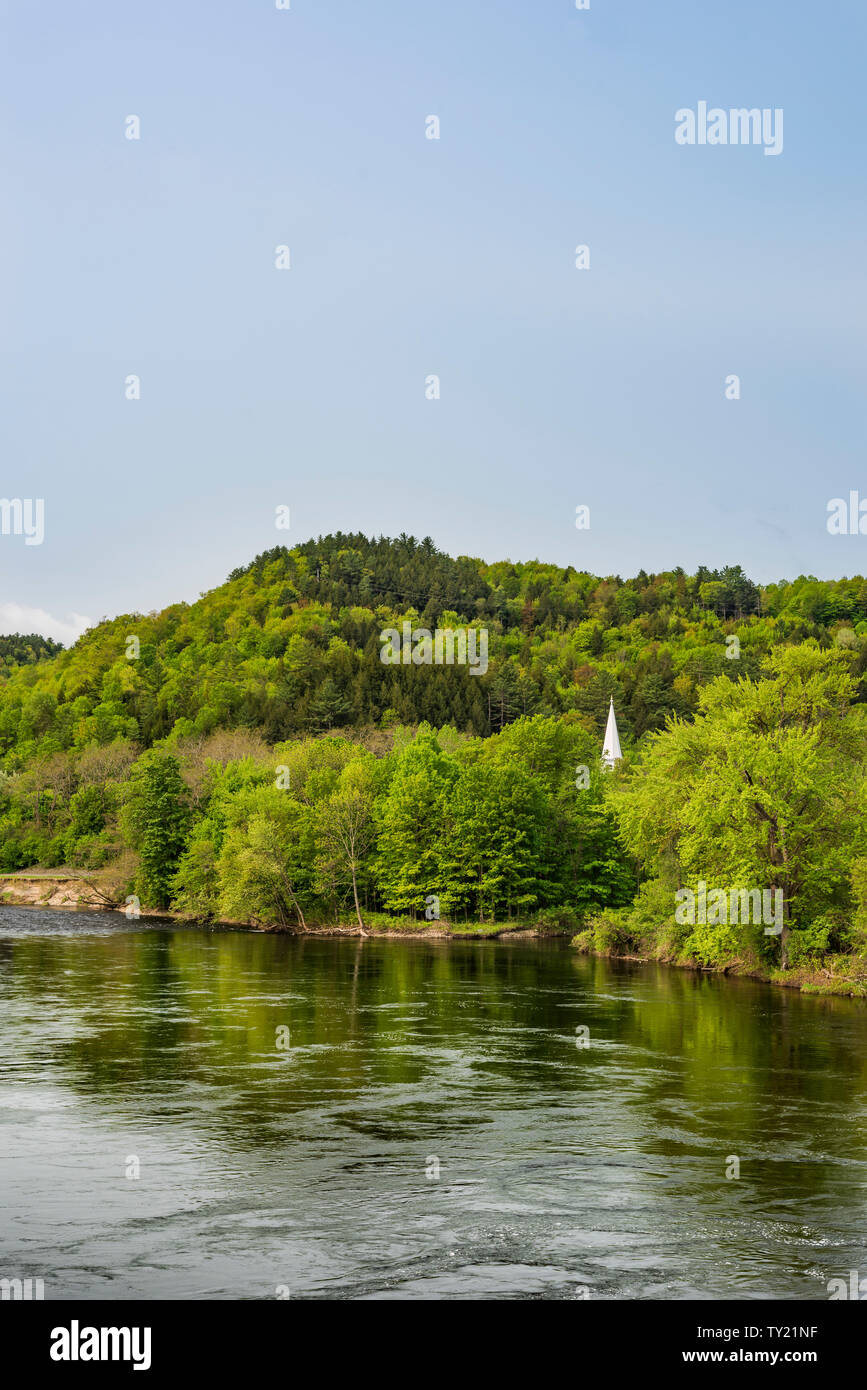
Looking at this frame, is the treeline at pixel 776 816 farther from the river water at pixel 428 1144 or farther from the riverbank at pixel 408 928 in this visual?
the riverbank at pixel 408 928

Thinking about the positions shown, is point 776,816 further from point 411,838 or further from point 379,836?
point 379,836

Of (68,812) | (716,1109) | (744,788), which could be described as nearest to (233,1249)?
(716,1109)

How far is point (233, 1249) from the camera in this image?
22.7 m

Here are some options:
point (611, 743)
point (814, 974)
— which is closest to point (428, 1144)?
point (814, 974)

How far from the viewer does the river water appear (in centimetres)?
2205

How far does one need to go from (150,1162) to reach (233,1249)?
21.9 feet

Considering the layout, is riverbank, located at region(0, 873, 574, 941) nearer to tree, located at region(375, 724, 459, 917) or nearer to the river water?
tree, located at region(375, 724, 459, 917)

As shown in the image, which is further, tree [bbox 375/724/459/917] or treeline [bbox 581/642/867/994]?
tree [bbox 375/724/459/917]

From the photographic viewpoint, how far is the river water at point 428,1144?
22.0 m

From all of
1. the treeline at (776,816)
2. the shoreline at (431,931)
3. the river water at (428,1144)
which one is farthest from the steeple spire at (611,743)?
the river water at (428,1144)

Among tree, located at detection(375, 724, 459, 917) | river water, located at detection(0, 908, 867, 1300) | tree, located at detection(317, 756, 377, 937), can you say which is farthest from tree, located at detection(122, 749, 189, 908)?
river water, located at detection(0, 908, 867, 1300)

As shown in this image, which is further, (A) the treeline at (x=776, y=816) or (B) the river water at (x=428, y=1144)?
(A) the treeline at (x=776, y=816)
